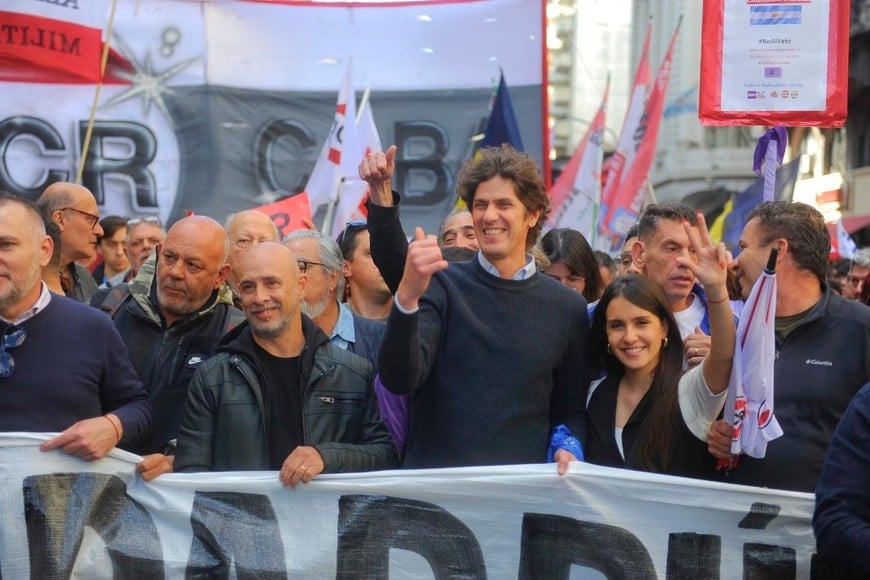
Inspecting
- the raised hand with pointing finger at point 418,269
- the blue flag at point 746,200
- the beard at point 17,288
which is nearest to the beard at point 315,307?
the beard at point 17,288

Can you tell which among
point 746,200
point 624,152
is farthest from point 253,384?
point 624,152

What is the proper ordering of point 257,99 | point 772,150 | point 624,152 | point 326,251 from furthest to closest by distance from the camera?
point 624,152 < point 257,99 < point 326,251 < point 772,150

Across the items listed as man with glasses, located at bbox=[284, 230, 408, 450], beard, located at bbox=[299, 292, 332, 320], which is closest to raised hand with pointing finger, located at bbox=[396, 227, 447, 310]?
man with glasses, located at bbox=[284, 230, 408, 450]

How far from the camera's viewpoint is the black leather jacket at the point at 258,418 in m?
4.30

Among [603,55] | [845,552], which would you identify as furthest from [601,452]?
[603,55]

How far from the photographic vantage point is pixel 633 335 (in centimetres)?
440

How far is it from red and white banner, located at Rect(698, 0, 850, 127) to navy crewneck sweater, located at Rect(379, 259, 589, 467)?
155 centimetres

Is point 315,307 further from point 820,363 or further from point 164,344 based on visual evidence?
point 820,363

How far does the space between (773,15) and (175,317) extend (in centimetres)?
270

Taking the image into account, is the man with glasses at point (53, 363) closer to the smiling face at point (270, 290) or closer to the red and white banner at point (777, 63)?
the smiling face at point (270, 290)

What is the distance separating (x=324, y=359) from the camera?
14.7 ft

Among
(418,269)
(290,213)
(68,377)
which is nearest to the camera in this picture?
(418,269)

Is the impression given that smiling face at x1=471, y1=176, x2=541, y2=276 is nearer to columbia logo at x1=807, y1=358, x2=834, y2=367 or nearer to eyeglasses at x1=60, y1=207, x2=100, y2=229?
columbia logo at x1=807, y1=358, x2=834, y2=367

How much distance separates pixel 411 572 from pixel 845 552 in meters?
1.42
